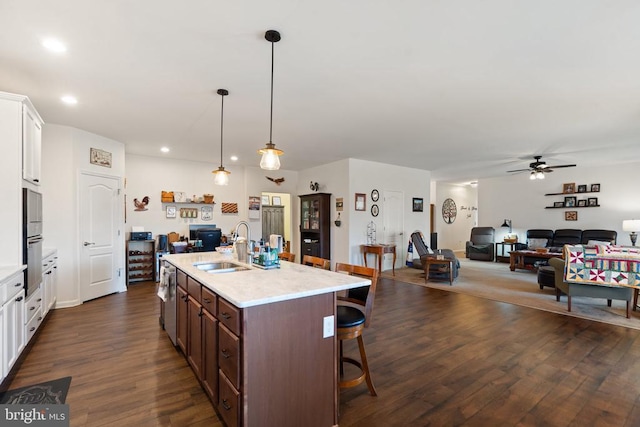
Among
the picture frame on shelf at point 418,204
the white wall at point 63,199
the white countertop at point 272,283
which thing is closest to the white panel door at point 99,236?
the white wall at point 63,199

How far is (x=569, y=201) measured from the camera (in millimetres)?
8164

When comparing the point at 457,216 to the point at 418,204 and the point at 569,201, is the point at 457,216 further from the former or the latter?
the point at 418,204

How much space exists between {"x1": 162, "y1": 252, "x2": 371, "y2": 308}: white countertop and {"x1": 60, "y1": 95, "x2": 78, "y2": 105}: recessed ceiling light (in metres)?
2.48

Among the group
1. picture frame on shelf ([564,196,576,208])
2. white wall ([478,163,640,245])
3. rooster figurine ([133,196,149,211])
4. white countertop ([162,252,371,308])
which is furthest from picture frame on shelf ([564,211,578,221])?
rooster figurine ([133,196,149,211])

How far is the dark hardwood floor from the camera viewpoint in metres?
2.04

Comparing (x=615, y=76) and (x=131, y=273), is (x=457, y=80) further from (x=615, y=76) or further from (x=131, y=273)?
(x=131, y=273)

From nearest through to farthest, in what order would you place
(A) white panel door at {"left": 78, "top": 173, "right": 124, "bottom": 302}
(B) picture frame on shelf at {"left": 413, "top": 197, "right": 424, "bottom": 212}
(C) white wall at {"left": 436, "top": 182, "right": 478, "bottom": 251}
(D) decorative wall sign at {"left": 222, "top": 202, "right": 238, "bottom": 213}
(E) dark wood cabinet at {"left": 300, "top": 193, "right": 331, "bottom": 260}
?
(A) white panel door at {"left": 78, "top": 173, "right": 124, "bottom": 302}
(E) dark wood cabinet at {"left": 300, "top": 193, "right": 331, "bottom": 260}
(D) decorative wall sign at {"left": 222, "top": 202, "right": 238, "bottom": 213}
(B) picture frame on shelf at {"left": 413, "top": 197, "right": 424, "bottom": 212}
(C) white wall at {"left": 436, "top": 182, "right": 478, "bottom": 251}

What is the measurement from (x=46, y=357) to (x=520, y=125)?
20.1 feet

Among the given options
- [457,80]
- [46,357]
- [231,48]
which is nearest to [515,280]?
[457,80]

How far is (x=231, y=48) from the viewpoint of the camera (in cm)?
245

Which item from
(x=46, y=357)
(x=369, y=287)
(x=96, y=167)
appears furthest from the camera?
(x=96, y=167)

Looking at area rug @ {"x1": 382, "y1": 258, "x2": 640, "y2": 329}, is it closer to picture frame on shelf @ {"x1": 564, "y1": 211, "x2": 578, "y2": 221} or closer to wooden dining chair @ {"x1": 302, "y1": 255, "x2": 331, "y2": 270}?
picture frame on shelf @ {"x1": 564, "y1": 211, "x2": 578, "y2": 221}

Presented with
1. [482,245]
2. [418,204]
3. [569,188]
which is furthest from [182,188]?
[569,188]

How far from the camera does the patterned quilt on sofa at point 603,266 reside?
386cm
